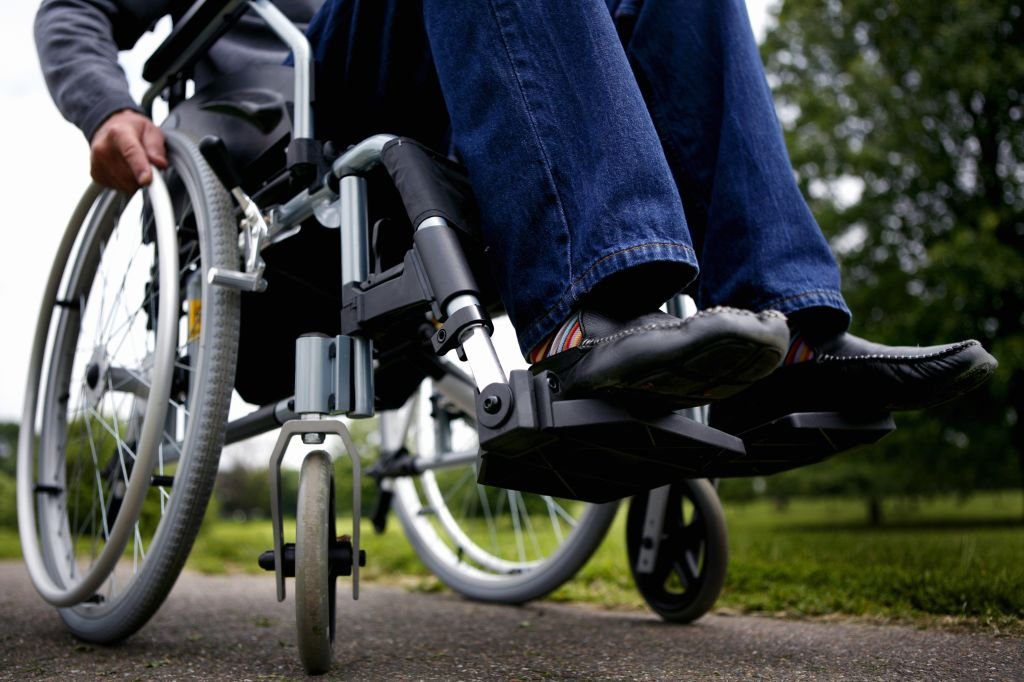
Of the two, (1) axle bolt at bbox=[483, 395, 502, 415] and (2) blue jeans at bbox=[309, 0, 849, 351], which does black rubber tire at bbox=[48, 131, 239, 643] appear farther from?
(1) axle bolt at bbox=[483, 395, 502, 415]

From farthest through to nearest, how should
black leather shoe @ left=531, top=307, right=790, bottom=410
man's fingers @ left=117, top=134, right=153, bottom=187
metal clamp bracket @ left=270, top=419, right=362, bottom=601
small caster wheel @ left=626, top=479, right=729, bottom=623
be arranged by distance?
small caster wheel @ left=626, top=479, right=729, bottom=623 → man's fingers @ left=117, top=134, right=153, bottom=187 → metal clamp bracket @ left=270, top=419, right=362, bottom=601 → black leather shoe @ left=531, top=307, right=790, bottom=410

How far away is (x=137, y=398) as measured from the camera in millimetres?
1553

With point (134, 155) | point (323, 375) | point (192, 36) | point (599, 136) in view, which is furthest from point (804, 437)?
point (192, 36)

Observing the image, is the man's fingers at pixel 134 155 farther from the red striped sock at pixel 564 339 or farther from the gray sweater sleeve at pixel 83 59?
the red striped sock at pixel 564 339

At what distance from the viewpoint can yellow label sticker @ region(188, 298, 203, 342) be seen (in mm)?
1340

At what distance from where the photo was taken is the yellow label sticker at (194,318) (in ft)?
4.40

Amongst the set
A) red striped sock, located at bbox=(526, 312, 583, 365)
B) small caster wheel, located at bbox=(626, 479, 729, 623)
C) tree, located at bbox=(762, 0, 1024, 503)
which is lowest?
small caster wheel, located at bbox=(626, 479, 729, 623)

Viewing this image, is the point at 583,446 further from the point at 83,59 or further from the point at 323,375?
the point at 83,59

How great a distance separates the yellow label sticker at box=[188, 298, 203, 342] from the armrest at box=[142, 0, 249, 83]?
0.47 m

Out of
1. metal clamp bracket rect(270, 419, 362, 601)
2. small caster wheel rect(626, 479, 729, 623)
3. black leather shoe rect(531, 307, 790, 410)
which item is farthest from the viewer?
small caster wheel rect(626, 479, 729, 623)

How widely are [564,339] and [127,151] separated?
89 centimetres

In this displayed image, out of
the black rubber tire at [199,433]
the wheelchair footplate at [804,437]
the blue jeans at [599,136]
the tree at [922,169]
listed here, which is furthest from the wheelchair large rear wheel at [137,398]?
the tree at [922,169]

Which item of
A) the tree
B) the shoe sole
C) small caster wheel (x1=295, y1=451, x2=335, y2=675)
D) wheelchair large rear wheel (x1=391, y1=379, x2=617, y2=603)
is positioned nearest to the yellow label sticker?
small caster wheel (x1=295, y1=451, x2=335, y2=675)

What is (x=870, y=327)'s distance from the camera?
6.48 m
